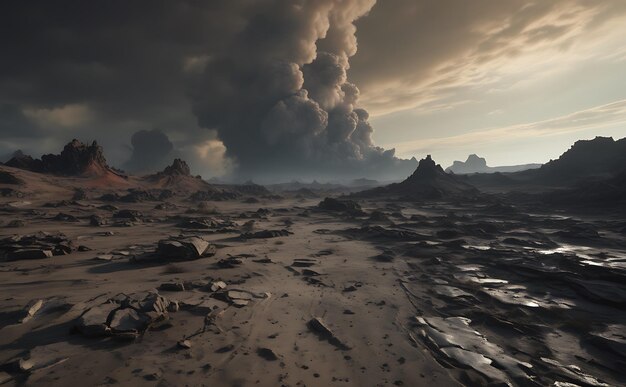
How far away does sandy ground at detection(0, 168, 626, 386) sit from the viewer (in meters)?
6.30

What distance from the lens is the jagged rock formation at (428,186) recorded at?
205 ft

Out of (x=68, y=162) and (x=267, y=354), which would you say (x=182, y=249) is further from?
(x=68, y=162)

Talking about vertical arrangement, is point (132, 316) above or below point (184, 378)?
above

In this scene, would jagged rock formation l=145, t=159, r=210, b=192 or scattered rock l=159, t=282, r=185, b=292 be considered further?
jagged rock formation l=145, t=159, r=210, b=192

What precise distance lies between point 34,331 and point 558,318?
14.3 meters

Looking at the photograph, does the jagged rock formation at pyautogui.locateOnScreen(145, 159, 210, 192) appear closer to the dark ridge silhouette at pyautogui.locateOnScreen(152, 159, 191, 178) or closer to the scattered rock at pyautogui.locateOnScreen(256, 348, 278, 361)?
the dark ridge silhouette at pyautogui.locateOnScreen(152, 159, 191, 178)

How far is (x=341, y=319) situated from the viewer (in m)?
9.07

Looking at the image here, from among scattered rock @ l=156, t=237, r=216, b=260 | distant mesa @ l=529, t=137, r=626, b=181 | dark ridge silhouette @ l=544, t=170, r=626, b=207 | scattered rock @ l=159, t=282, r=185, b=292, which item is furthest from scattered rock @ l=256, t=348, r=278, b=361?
distant mesa @ l=529, t=137, r=626, b=181

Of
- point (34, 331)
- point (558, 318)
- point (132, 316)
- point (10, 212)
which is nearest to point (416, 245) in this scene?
point (558, 318)

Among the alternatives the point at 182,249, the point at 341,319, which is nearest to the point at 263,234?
the point at 182,249

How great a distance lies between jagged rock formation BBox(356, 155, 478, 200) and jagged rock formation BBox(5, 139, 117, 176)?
203 ft

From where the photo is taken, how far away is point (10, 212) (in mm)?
31297

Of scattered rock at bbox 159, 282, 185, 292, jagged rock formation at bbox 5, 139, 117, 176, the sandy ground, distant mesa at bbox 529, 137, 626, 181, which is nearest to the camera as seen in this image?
the sandy ground

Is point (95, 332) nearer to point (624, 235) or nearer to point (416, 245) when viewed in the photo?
point (416, 245)
